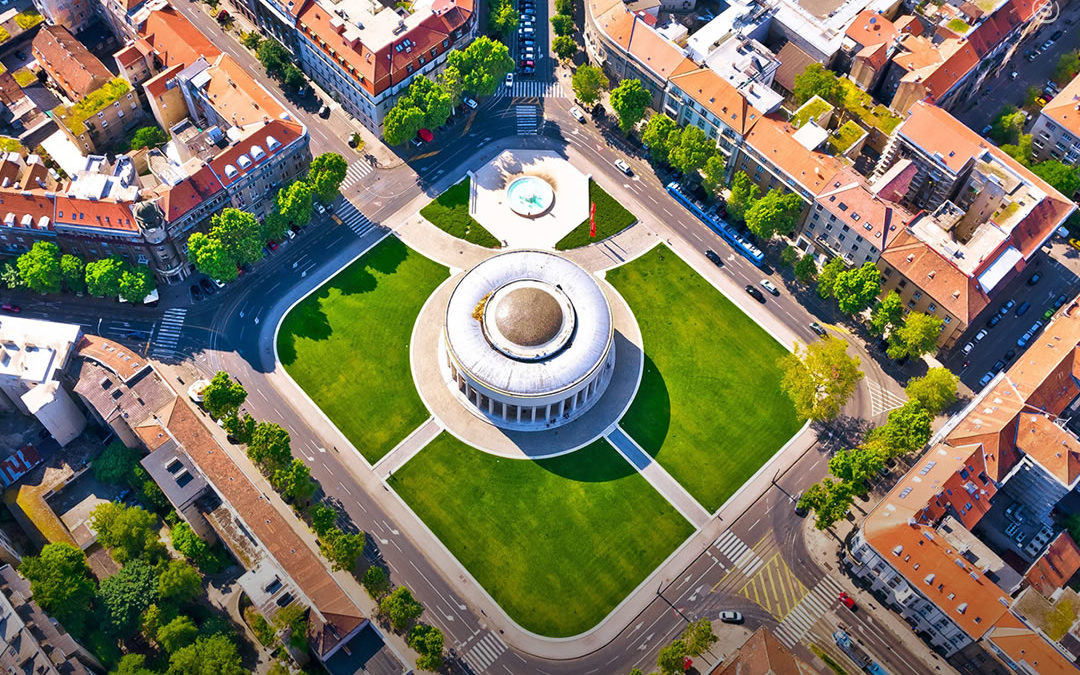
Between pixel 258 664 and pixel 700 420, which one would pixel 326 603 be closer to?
pixel 258 664

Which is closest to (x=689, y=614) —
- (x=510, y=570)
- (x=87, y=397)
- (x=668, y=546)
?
(x=668, y=546)

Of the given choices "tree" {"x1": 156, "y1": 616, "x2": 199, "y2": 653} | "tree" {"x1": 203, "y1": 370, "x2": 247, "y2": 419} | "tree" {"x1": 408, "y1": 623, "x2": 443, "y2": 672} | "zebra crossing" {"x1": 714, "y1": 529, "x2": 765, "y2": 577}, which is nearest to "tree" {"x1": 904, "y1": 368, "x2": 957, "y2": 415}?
"zebra crossing" {"x1": 714, "y1": 529, "x2": 765, "y2": 577}

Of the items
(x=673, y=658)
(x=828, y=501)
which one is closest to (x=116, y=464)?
(x=673, y=658)

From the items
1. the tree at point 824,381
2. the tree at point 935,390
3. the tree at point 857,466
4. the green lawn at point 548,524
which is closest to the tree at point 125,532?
the green lawn at point 548,524

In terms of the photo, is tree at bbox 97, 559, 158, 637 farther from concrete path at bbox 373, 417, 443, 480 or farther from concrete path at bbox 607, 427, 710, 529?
concrete path at bbox 607, 427, 710, 529

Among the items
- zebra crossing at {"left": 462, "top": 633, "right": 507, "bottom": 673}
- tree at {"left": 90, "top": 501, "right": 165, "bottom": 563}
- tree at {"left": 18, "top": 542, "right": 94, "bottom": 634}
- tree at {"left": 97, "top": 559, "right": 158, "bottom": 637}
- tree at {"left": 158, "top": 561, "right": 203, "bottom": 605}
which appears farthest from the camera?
tree at {"left": 90, "top": 501, "right": 165, "bottom": 563}

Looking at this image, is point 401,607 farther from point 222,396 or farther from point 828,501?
point 828,501
